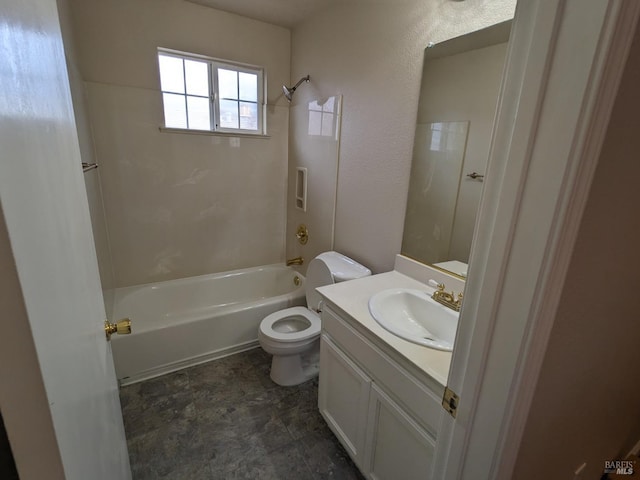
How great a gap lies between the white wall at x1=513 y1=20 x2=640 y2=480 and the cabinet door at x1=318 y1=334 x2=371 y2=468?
626 millimetres

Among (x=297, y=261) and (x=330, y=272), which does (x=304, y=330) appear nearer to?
(x=330, y=272)

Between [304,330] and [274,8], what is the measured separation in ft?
7.69

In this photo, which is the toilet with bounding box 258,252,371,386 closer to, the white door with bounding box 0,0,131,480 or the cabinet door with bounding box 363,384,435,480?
the cabinet door with bounding box 363,384,435,480

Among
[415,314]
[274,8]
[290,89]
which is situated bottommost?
[415,314]

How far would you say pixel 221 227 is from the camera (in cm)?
276

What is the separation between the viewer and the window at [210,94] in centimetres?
232

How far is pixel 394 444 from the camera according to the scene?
1.13 metres

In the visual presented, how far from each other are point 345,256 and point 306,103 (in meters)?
1.34

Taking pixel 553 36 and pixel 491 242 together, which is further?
pixel 491 242

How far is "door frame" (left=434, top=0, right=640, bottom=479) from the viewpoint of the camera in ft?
1.35

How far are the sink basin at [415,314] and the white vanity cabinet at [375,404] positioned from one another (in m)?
0.17

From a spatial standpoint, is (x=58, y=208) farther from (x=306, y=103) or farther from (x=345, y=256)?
(x=306, y=103)

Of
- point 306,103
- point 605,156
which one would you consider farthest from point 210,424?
point 306,103

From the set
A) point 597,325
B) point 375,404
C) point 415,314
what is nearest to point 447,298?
point 415,314
